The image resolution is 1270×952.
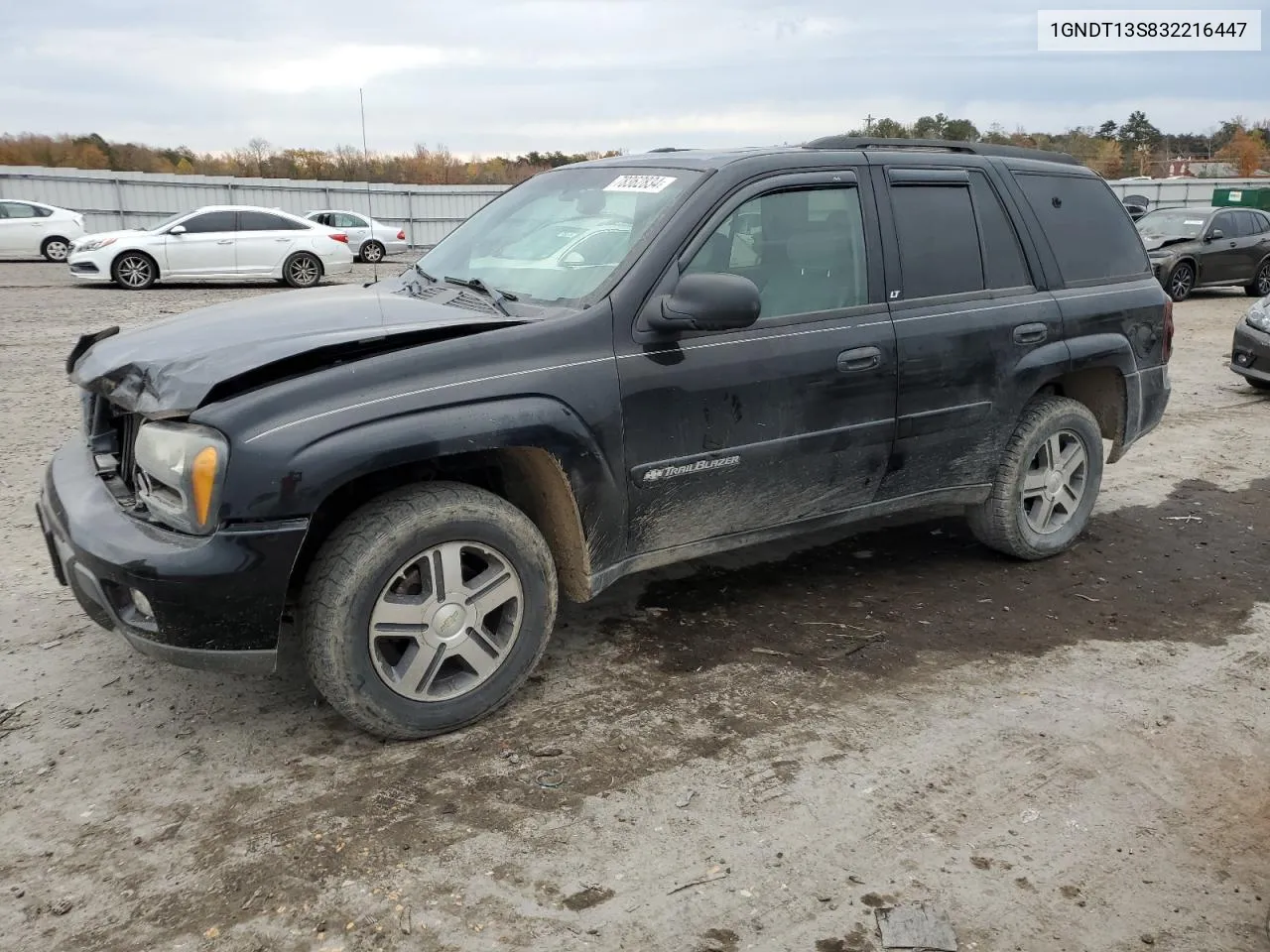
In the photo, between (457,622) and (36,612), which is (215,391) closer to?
(457,622)

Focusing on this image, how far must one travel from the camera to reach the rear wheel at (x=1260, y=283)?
17.7 meters

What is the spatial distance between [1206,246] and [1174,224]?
0.62m

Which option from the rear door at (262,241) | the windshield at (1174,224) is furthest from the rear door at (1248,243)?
the rear door at (262,241)

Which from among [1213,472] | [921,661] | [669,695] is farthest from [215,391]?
[1213,472]

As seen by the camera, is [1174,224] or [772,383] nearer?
[772,383]

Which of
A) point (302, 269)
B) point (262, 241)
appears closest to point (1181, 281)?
point (302, 269)

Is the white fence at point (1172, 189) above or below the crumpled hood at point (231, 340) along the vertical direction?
above

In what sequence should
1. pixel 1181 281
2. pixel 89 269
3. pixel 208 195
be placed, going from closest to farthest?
pixel 1181 281, pixel 89 269, pixel 208 195

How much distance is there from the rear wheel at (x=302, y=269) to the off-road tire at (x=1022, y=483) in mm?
15372

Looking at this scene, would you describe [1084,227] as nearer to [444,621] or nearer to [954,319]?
[954,319]

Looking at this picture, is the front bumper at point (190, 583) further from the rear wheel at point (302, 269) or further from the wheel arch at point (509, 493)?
the rear wheel at point (302, 269)

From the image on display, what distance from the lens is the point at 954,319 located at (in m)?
4.40

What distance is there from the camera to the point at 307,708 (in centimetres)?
359

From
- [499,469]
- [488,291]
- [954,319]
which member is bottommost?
[499,469]
